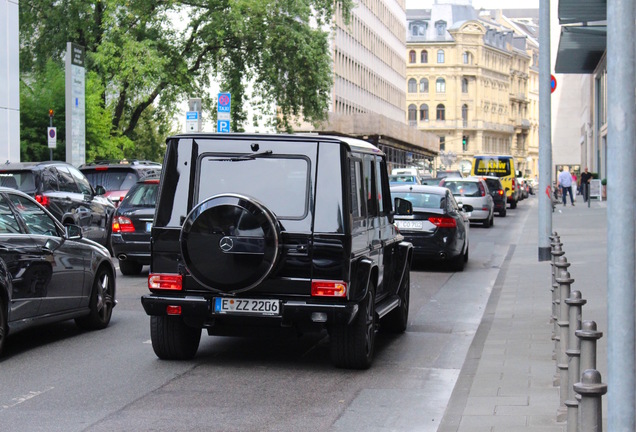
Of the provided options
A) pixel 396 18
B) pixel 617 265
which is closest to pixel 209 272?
pixel 617 265

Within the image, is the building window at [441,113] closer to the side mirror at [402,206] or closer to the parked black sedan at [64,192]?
the parked black sedan at [64,192]

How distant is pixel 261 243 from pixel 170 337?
131 cm

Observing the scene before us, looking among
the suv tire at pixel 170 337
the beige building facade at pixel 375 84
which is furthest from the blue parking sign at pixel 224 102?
the beige building facade at pixel 375 84

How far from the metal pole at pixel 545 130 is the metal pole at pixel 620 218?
16530 millimetres

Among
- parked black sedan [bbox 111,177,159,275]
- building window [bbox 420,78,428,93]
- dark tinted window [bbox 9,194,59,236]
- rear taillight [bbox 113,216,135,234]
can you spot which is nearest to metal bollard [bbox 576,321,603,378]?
dark tinted window [bbox 9,194,59,236]

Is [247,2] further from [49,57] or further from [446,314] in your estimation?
[446,314]

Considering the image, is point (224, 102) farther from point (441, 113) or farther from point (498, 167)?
point (441, 113)

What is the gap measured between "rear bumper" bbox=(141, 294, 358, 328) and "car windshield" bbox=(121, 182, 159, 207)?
28.8 feet

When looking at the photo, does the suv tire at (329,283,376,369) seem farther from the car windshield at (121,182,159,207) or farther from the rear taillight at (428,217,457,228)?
the rear taillight at (428,217,457,228)

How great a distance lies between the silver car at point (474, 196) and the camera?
36.3 m

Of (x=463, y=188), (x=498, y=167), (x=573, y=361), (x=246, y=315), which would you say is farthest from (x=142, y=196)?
(x=498, y=167)

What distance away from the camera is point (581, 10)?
32812 mm

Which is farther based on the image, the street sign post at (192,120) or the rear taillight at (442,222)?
the street sign post at (192,120)

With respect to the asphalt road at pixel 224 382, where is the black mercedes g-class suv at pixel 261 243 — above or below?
above
